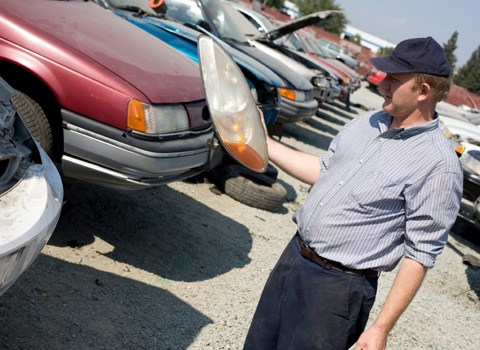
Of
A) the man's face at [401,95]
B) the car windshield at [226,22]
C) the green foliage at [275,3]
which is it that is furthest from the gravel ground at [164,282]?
the green foliage at [275,3]

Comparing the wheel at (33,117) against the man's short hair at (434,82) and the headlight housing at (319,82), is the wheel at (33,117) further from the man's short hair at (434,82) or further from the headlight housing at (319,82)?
the headlight housing at (319,82)

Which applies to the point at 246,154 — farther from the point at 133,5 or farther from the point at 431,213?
the point at 133,5

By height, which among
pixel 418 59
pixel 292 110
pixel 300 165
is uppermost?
pixel 418 59

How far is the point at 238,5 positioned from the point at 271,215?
705 cm

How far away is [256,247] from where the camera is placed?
15.8 feet

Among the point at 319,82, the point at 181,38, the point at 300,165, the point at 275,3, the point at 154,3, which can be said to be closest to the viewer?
the point at 300,165

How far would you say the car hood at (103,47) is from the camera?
3.37 meters

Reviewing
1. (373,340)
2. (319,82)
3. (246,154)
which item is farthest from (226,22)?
(373,340)

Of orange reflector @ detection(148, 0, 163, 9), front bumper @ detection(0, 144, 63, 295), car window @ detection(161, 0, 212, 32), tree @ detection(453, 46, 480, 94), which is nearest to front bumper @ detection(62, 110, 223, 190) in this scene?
front bumper @ detection(0, 144, 63, 295)

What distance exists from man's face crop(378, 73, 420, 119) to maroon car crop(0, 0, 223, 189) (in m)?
1.40

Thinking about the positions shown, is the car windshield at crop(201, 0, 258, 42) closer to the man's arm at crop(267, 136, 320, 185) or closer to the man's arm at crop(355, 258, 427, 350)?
the man's arm at crop(267, 136, 320, 185)

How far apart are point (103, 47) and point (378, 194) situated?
7.52ft

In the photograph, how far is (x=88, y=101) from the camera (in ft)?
11.1

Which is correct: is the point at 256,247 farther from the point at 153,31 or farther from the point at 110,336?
the point at 153,31
